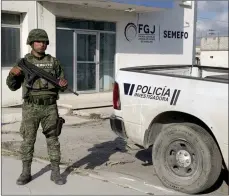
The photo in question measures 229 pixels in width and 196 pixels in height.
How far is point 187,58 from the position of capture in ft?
61.6

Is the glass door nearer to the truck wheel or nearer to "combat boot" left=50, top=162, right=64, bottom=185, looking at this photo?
"combat boot" left=50, top=162, right=64, bottom=185

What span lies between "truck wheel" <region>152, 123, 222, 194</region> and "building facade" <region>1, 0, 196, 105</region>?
7.72m

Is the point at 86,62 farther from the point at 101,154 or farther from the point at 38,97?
the point at 38,97

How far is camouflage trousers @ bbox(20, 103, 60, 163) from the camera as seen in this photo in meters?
4.87

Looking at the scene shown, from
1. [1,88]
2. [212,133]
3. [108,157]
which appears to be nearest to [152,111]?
[212,133]

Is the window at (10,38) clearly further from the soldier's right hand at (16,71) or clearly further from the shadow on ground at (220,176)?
the soldier's right hand at (16,71)

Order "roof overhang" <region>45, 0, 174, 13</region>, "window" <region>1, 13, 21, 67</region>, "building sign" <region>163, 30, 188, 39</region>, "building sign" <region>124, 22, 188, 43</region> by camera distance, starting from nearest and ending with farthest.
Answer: "window" <region>1, 13, 21, 67</region> → "roof overhang" <region>45, 0, 174, 13</region> → "building sign" <region>124, 22, 188, 43</region> → "building sign" <region>163, 30, 188, 39</region>

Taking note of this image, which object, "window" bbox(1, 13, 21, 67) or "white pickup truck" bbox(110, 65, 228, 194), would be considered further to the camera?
"window" bbox(1, 13, 21, 67)

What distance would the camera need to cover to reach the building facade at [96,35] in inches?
477

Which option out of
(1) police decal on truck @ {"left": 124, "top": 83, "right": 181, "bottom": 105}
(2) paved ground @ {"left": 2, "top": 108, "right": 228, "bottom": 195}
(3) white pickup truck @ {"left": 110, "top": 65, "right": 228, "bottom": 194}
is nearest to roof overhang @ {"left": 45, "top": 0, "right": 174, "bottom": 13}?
(2) paved ground @ {"left": 2, "top": 108, "right": 228, "bottom": 195}

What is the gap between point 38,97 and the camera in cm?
483

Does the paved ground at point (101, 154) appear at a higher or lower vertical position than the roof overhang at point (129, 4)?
lower

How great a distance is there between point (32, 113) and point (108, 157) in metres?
2.15

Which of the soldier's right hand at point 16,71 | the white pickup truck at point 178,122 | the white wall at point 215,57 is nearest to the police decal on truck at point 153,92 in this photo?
the white pickup truck at point 178,122
